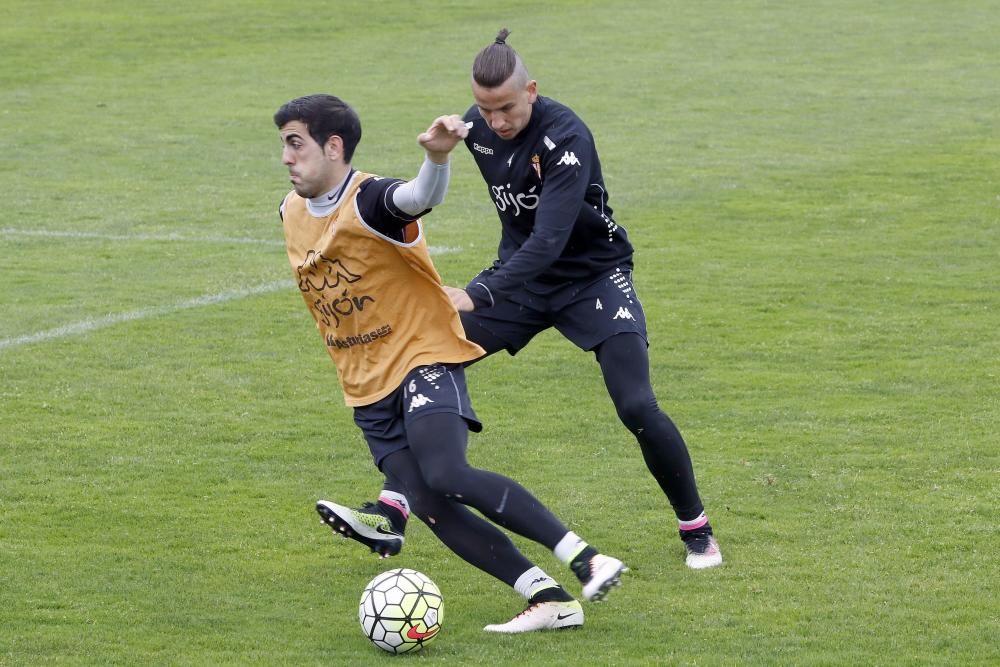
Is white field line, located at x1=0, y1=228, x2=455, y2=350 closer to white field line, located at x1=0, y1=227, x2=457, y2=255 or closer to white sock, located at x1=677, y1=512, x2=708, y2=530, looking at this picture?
white field line, located at x1=0, y1=227, x2=457, y2=255

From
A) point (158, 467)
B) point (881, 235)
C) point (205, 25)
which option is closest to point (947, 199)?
point (881, 235)

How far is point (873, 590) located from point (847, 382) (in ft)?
11.2

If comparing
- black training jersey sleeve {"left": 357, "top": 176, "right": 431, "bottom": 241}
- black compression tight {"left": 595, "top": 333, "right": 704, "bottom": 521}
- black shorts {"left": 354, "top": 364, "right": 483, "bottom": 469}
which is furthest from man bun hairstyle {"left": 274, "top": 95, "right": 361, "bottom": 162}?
black compression tight {"left": 595, "top": 333, "right": 704, "bottom": 521}

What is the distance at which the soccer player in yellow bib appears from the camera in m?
5.72

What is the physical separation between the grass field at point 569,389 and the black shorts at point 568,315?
89 centimetres

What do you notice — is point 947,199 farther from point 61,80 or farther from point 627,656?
point 61,80

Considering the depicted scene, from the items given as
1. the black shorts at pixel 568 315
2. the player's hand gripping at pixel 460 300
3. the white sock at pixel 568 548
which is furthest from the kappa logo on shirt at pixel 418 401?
the black shorts at pixel 568 315

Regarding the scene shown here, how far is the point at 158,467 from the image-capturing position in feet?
26.5

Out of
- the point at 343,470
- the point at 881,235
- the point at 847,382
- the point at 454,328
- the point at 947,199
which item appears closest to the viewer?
the point at 454,328

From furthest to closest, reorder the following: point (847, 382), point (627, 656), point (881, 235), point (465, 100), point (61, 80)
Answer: point (61, 80), point (465, 100), point (881, 235), point (847, 382), point (627, 656)

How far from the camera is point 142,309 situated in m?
11.5

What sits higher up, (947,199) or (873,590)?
(873,590)

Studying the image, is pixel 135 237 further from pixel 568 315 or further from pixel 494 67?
pixel 494 67

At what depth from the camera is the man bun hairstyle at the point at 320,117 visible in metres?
5.79
